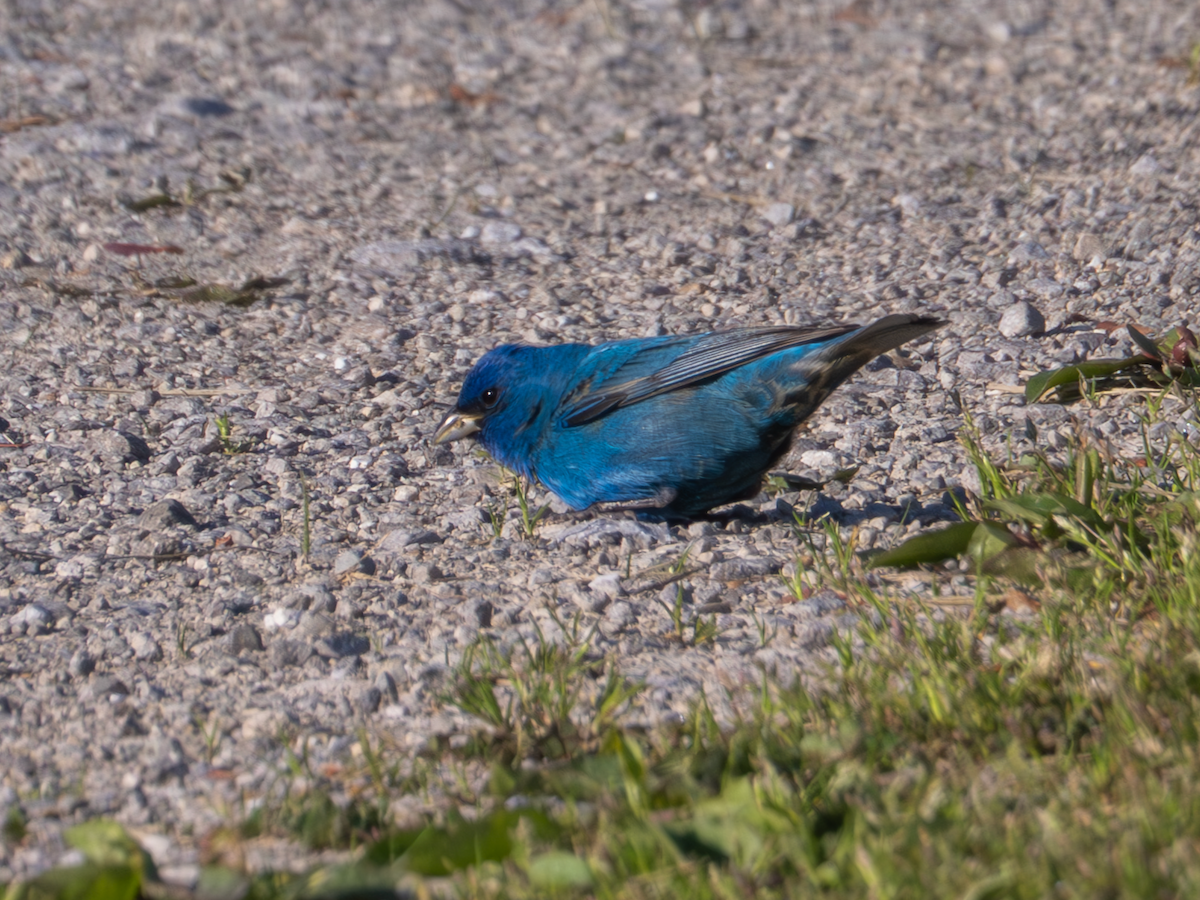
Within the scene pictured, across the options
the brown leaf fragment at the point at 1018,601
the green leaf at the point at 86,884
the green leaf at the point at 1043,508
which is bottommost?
the green leaf at the point at 86,884

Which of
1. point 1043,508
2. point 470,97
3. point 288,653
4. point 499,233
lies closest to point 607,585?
point 288,653

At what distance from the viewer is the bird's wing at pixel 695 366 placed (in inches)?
161

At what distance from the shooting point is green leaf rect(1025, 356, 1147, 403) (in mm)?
4285

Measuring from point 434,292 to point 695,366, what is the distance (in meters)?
1.73

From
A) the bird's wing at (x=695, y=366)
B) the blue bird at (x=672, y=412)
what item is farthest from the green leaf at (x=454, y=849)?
the bird's wing at (x=695, y=366)

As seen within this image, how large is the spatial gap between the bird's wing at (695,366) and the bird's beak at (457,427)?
12.1 inches

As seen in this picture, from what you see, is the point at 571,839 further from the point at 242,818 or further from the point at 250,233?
the point at 250,233

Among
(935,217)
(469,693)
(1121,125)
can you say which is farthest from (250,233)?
(1121,125)

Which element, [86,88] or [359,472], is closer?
[359,472]

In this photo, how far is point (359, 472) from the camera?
4.31 meters

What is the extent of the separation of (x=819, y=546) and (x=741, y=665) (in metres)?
0.71

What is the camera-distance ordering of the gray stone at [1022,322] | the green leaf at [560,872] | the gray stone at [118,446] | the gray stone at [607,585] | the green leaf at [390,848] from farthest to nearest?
1. the gray stone at [1022,322]
2. the gray stone at [118,446]
3. the gray stone at [607,585]
4. the green leaf at [390,848]
5. the green leaf at [560,872]

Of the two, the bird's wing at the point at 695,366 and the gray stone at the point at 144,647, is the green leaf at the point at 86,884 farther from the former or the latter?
the bird's wing at the point at 695,366

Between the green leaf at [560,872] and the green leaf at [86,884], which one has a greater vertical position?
the green leaf at [560,872]
